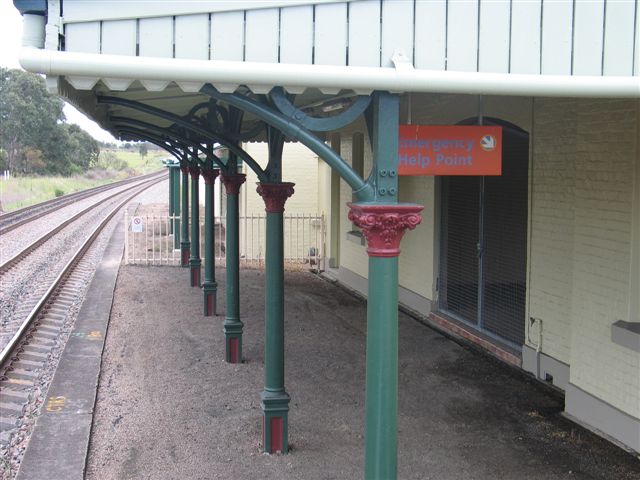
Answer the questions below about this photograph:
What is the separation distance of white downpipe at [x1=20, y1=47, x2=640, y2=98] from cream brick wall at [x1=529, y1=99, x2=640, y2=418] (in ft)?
7.17

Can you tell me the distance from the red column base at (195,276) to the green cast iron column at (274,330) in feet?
29.1

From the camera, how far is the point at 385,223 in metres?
4.26

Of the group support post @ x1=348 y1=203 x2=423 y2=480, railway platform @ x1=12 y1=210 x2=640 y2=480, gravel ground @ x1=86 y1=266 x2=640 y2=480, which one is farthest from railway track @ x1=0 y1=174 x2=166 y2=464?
support post @ x1=348 y1=203 x2=423 y2=480

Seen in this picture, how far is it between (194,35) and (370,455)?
8.31ft

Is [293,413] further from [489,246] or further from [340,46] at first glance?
[340,46]

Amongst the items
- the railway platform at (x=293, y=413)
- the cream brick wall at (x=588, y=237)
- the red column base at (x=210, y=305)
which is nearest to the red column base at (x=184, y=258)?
the red column base at (x=210, y=305)

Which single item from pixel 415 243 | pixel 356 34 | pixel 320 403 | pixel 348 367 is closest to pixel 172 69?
pixel 356 34

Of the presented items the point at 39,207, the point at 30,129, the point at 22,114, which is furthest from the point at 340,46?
the point at 30,129

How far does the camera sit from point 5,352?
31.9 ft

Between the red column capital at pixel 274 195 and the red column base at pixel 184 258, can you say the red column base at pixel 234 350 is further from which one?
the red column base at pixel 184 258

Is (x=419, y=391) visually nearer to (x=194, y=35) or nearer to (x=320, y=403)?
(x=320, y=403)

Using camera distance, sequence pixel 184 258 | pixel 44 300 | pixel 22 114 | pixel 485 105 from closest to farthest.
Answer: pixel 485 105 < pixel 44 300 < pixel 184 258 < pixel 22 114

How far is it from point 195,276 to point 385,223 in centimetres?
1143

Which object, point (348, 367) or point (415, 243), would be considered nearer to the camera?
point (348, 367)
